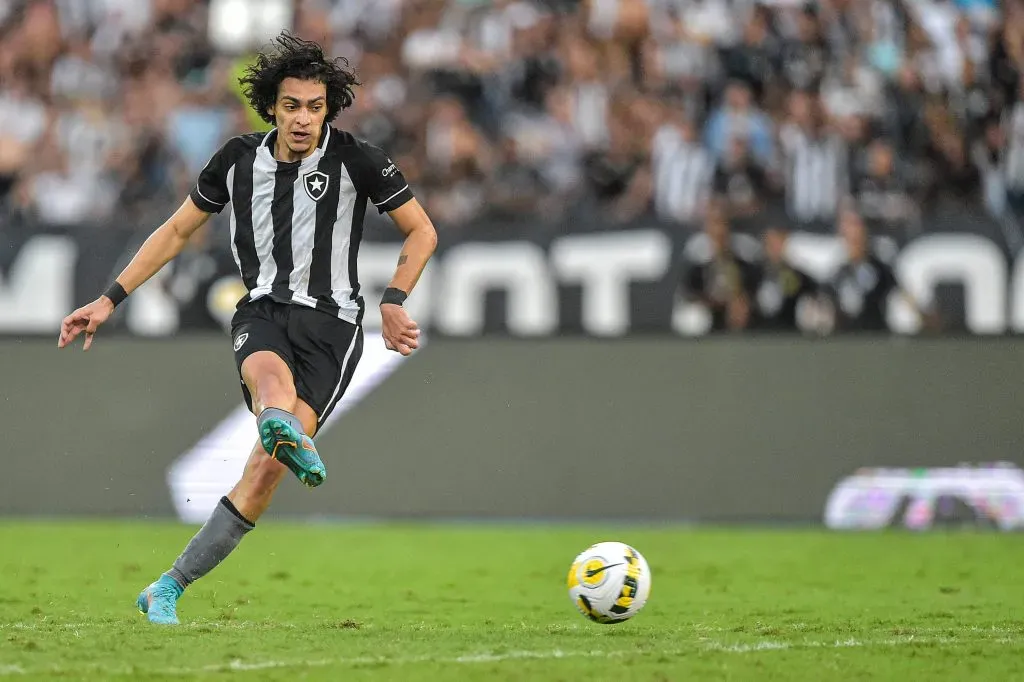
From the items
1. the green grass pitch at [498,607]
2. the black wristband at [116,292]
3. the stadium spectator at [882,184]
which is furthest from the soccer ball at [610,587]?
the stadium spectator at [882,184]

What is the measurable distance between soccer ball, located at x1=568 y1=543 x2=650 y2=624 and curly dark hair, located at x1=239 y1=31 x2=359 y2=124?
231 centimetres

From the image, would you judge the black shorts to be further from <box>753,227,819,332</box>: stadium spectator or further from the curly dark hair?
<box>753,227,819,332</box>: stadium spectator

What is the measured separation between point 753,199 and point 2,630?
29.3ft

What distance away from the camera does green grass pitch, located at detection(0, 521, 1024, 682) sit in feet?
20.1

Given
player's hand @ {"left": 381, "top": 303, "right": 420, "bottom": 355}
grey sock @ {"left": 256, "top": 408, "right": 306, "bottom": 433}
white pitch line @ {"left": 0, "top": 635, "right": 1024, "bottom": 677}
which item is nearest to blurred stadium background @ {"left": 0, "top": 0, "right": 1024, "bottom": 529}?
white pitch line @ {"left": 0, "top": 635, "right": 1024, "bottom": 677}

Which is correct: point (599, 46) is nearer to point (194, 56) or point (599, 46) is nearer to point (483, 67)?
point (483, 67)

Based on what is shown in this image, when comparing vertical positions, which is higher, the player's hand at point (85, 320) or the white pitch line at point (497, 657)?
the player's hand at point (85, 320)

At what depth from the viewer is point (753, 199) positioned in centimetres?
1433

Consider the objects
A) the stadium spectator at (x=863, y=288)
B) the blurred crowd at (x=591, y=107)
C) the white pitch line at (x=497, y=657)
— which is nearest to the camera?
the white pitch line at (x=497, y=657)

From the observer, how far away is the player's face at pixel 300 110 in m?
6.98

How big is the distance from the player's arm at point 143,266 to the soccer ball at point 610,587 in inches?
90.9

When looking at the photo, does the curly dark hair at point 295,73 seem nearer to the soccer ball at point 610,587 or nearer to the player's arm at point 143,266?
the player's arm at point 143,266

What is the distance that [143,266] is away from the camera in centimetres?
721

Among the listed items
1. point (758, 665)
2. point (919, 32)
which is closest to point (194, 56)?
point (919, 32)
